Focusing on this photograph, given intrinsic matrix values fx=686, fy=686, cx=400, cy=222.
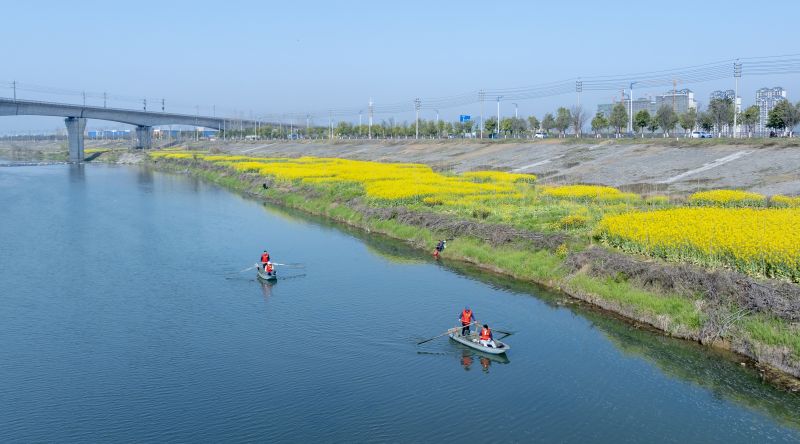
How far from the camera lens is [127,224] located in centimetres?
4475

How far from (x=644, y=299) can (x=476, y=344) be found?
672 centimetres

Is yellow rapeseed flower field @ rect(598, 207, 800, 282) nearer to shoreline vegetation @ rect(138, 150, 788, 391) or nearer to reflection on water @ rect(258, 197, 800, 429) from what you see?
shoreline vegetation @ rect(138, 150, 788, 391)

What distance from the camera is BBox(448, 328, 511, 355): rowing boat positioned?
20.3m

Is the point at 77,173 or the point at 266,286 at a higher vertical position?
the point at 77,173

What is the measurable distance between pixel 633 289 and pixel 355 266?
1353 centimetres

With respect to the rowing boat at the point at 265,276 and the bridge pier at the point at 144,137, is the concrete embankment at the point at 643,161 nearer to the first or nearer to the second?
the rowing boat at the point at 265,276

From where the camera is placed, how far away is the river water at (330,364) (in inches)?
637

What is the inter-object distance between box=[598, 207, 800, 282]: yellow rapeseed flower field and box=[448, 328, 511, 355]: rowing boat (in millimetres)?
8882

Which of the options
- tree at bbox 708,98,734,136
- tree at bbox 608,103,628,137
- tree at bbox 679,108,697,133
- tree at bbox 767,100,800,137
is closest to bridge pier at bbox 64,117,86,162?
tree at bbox 608,103,628,137

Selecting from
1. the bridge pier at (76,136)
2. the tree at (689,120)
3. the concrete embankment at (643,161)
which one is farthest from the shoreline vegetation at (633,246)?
the bridge pier at (76,136)

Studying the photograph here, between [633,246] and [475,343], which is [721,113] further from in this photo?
[475,343]

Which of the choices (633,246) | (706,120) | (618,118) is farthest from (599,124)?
(633,246)

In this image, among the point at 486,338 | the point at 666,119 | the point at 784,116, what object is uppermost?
the point at 666,119

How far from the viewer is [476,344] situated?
816 inches
